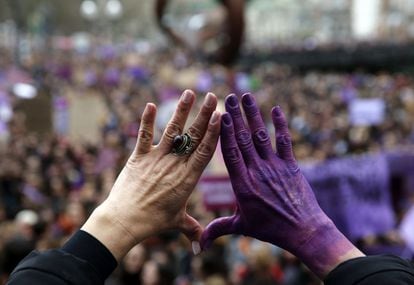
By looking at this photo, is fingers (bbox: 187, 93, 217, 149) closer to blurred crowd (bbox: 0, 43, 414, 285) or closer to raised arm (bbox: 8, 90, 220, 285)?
raised arm (bbox: 8, 90, 220, 285)

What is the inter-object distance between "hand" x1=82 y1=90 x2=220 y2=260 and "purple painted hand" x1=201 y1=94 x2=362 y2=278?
0.06 meters

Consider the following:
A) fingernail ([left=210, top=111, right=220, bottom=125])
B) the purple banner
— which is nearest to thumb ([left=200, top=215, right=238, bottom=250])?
fingernail ([left=210, top=111, right=220, bottom=125])

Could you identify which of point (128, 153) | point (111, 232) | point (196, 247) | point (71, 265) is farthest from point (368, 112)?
point (71, 265)

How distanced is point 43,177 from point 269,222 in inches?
385

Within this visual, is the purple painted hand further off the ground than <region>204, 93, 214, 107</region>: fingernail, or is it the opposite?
<region>204, 93, 214, 107</region>: fingernail

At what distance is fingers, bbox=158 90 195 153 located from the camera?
170 centimetres

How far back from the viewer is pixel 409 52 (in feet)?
125

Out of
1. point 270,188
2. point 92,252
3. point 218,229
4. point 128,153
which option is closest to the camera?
point 92,252

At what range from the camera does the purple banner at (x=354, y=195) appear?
20.1 ft

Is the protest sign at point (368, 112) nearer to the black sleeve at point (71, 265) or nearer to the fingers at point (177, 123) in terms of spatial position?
the fingers at point (177, 123)

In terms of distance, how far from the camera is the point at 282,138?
1.68m

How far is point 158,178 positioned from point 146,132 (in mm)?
106

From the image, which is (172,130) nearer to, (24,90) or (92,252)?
(92,252)

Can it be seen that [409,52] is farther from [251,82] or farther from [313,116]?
[313,116]
